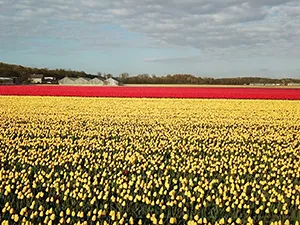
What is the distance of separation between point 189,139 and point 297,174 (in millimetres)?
5255

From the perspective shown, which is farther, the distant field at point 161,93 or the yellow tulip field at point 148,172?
the distant field at point 161,93

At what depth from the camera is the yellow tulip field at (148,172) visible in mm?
6758

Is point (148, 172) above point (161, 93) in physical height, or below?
below

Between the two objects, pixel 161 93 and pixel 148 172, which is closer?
pixel 148 172

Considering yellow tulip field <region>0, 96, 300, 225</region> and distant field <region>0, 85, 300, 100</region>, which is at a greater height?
distant field <region>0, 85, 300, 100</region>

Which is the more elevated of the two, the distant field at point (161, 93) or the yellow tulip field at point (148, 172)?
the distant field at point (161, 93)

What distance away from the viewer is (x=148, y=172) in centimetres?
908

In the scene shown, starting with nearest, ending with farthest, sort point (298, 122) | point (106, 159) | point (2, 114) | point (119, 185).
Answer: point (119, 185) < point (106, 159) < point (298, 122) < point (2, 114)

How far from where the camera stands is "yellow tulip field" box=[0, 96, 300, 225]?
6.76 meters

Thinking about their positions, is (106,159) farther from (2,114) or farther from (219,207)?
(2,114)

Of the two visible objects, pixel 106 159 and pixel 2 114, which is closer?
pixel 106 159

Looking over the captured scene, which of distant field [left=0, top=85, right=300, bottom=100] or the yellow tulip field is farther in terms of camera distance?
distant field [left=0, top=85, right=300, bottom=100]

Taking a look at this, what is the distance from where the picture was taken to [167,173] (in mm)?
9492

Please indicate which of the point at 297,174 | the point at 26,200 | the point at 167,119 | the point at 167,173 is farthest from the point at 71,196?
the point at 167,119
